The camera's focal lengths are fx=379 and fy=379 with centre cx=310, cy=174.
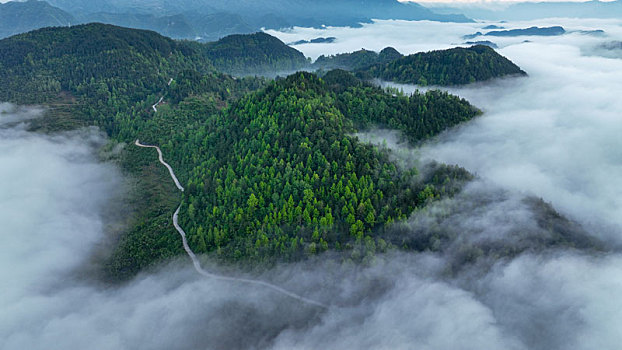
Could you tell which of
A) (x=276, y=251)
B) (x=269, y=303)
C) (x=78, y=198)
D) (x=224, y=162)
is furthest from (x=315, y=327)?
(x=78, y=198)

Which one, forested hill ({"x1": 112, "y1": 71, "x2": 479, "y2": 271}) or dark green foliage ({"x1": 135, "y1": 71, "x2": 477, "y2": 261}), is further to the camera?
dark green foliage ({"x1": 135, "y1": 71, "x2": 477, "y2": 261})

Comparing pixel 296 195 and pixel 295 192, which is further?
pixel 296 195

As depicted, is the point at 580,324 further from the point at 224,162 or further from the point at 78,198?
the point at 78,198

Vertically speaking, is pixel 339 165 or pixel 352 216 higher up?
pixel 339 165

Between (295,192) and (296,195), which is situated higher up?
(295,192)

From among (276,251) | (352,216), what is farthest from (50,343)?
(352,216)

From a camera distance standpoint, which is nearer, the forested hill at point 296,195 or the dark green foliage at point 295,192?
the forested hill at point 296,195

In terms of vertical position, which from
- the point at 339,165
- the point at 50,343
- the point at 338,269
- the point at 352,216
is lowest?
the point at 50,343

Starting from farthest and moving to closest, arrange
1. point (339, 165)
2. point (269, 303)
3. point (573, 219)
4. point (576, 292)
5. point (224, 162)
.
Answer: point (224, 162) → point (339, 165) → point (573, 219) → point (269, 303) → point (576, 292)

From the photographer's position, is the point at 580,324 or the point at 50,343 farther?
the point at 50,343

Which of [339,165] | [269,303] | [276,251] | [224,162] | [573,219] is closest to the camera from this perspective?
[269,303]
